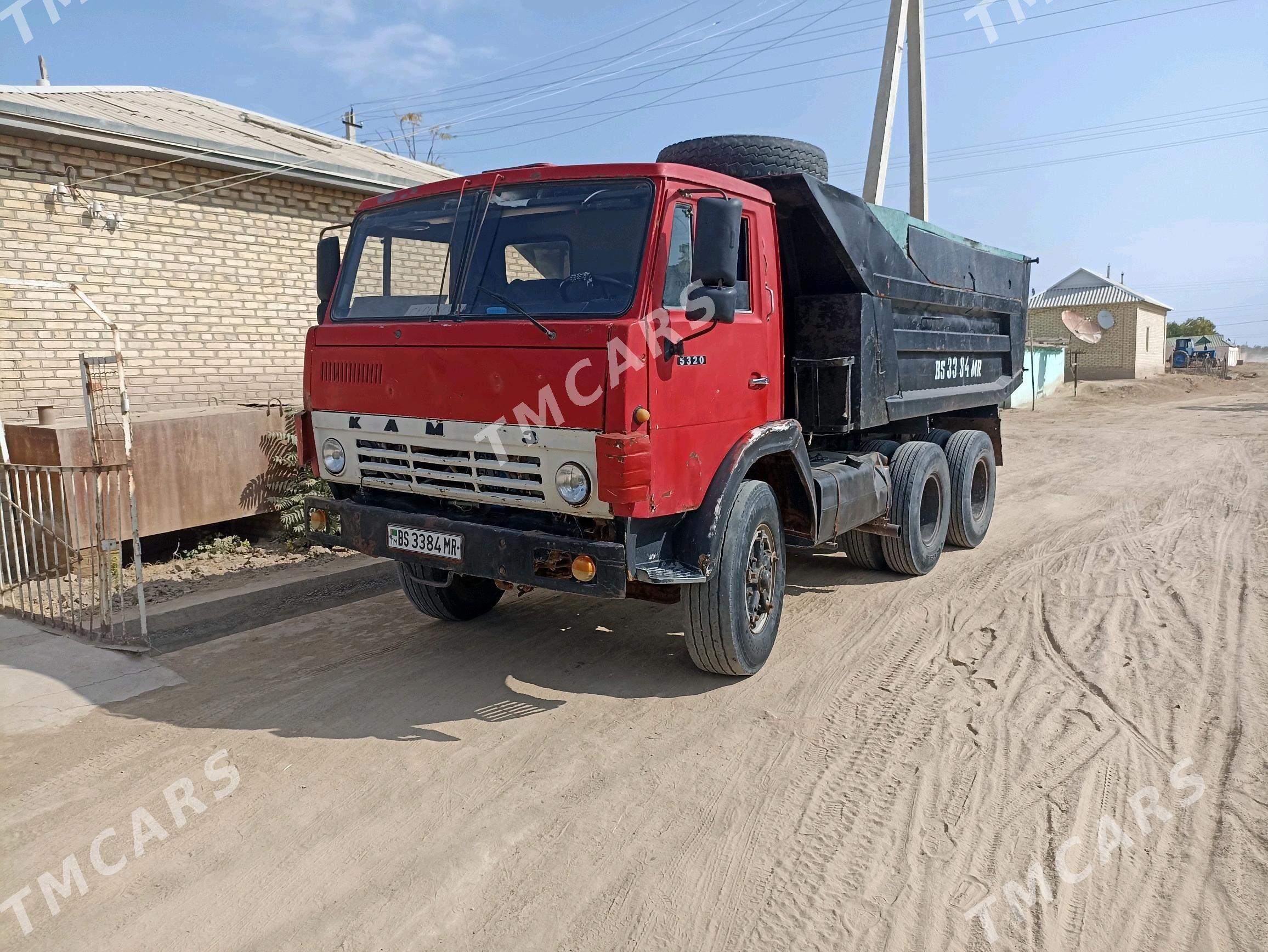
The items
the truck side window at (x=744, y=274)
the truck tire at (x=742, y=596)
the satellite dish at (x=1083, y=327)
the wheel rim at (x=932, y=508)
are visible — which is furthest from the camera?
the satellite dish at (x=1083, y=327)

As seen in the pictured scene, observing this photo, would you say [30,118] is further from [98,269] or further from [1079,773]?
[1079,773]

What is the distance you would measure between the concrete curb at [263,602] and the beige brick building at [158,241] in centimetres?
255

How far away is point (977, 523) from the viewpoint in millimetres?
8367

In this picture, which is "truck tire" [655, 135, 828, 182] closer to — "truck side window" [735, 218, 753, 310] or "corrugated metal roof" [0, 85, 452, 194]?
"truck side window" [735, 218, 753, 310]

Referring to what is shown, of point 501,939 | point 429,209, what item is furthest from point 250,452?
point 501,939

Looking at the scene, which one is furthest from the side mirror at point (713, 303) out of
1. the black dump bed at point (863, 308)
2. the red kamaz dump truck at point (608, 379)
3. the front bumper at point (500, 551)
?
the black dump bed at point (863, 308)

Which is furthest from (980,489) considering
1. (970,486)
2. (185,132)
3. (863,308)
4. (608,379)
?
(185,132)

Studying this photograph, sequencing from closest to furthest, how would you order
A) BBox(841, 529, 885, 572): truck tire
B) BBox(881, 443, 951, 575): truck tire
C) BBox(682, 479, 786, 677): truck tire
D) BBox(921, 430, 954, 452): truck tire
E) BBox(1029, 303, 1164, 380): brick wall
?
1. BBox(682, 479, 786, 677): truck tire
2. BBox(881, 443, 951, 575): truck tire
3. BBox(841, 529, 885, 572): truck tire
4. BBox(921, 430, 954, 452): truck tire
5. BBox(1029, 303, 1164, 380): brick wall

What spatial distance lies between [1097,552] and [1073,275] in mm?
38751

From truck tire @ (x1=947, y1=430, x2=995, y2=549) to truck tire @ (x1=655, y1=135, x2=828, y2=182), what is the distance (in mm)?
3382

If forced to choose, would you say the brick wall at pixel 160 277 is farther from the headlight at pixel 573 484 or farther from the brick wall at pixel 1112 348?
the brick wall at pixel 1112 348

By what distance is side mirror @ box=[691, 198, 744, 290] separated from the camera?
400cm

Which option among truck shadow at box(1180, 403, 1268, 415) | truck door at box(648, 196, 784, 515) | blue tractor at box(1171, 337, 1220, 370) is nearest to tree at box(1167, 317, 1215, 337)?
blue tractor at box(1171, 337, 1220, 370)

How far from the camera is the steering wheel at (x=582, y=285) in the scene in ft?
13.6
